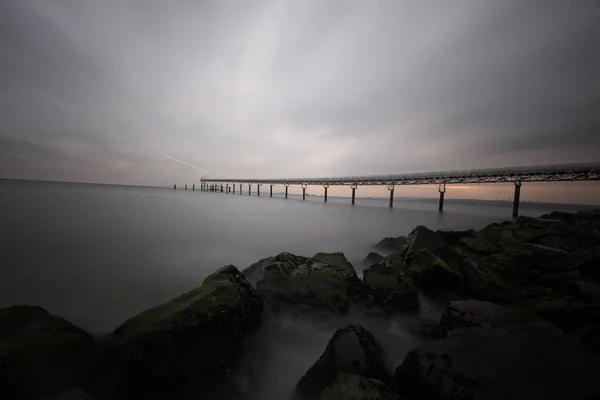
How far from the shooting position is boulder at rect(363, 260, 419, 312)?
437 centimetres

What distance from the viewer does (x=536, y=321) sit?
2.71 m

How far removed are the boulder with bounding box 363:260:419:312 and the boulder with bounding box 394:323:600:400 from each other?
191cm

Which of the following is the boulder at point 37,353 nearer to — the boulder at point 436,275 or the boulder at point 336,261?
the boulder at point 336,261

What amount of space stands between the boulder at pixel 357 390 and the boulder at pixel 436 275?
12.2 ft

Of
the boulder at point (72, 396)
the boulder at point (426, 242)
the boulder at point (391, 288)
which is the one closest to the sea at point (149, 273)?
the boulder at point (391, 288)

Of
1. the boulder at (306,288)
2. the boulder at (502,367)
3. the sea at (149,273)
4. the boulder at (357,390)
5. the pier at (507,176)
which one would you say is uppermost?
the pier at (507,176)

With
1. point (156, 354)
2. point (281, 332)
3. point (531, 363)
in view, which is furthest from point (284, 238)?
point (531, 363)

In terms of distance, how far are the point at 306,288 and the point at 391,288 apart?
6.09 feet

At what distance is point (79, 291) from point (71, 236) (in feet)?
25.3

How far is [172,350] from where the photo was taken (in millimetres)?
2645

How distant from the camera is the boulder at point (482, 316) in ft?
8.98

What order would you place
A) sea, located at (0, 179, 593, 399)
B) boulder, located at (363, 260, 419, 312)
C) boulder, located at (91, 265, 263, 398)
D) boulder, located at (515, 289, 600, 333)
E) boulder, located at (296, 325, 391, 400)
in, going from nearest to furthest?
1. boulder, located at (296, 325, 391, 400)
2. boulder, located at (91, 265, 263, 398)
3. boulder, located at (515, 289, 600, 333)
4. sea, located at (0, 179, 593, 399)
5. boulder, located at (363, 260, 419, 312)

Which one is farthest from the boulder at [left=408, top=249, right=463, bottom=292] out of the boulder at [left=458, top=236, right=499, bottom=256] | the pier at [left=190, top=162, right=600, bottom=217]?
the pier at [left=190, top=162, right=600, bottom=217]

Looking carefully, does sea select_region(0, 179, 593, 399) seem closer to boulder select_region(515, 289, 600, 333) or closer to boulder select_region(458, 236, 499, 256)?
boulder select_region(515, 289, 600, 333)
